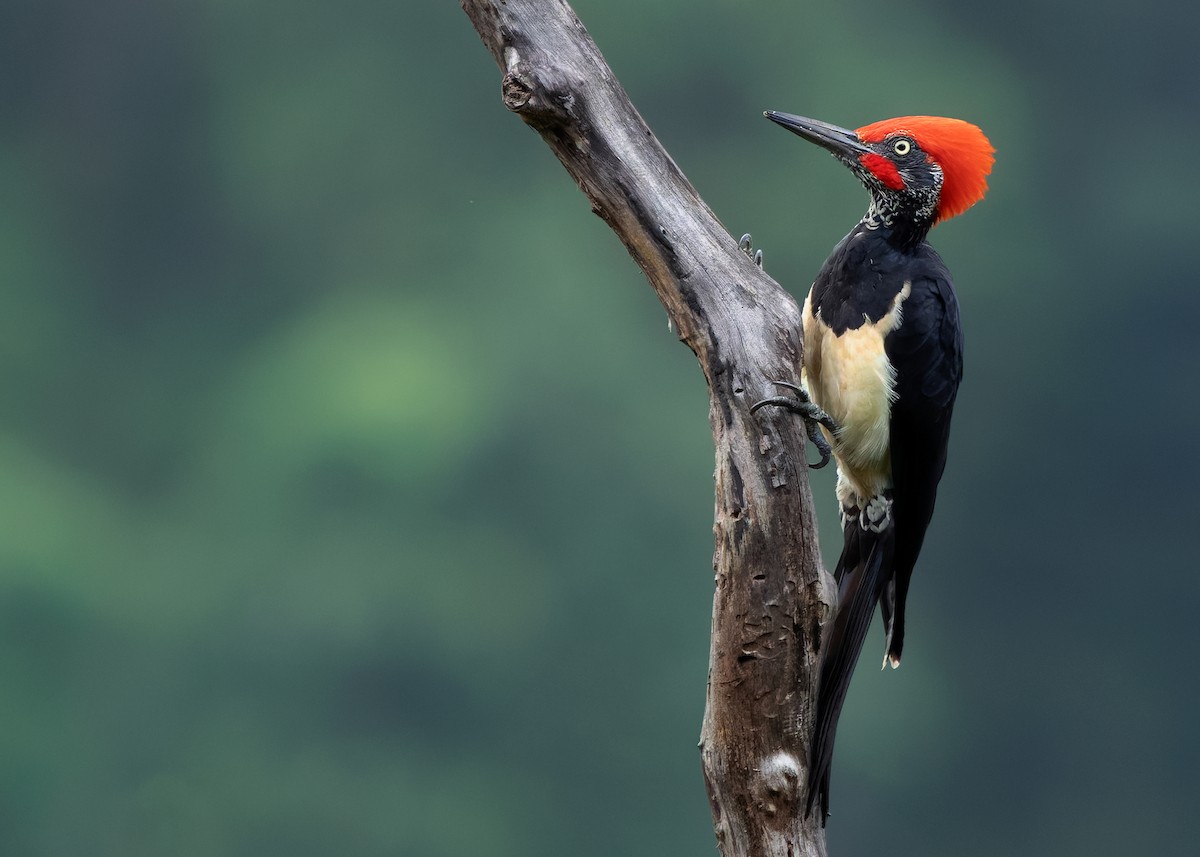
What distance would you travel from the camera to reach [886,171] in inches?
99.8

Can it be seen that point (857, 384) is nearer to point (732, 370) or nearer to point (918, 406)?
point (918, 406)

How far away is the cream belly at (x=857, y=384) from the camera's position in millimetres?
2514

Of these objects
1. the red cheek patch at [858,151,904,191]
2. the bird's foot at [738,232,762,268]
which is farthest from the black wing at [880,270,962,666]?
the bird's foot at [738,232,762,268]

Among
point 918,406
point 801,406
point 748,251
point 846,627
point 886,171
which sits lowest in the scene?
point 846,627

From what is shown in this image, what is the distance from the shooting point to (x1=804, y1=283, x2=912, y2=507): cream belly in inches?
99.0

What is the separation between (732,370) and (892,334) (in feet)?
1.44

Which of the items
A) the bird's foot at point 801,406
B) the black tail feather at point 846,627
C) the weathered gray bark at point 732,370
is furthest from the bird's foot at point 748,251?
the black tail feather at point 846,627

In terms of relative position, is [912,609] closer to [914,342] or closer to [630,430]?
[630,430]

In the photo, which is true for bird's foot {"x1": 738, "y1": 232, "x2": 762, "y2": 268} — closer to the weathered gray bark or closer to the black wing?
the weathered gray bark

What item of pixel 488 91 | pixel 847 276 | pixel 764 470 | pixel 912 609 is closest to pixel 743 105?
pixel 488 91

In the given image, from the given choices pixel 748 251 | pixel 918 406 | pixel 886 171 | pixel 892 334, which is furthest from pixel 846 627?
pixel 886 171

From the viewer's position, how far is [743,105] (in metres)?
7.02

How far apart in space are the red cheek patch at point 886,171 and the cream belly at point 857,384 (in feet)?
0.62

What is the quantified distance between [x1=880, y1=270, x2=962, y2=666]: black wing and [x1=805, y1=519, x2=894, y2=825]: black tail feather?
0.12ft
